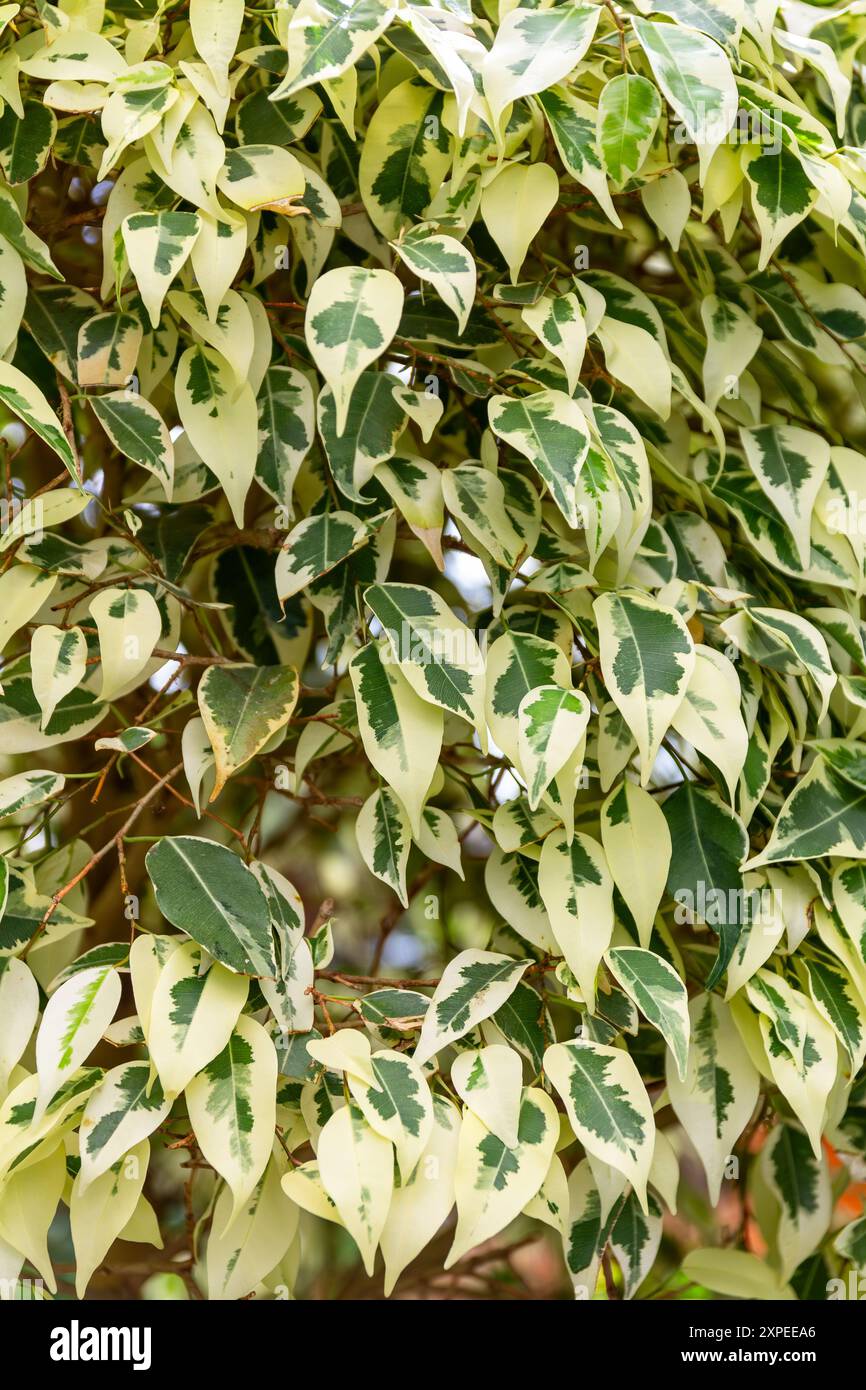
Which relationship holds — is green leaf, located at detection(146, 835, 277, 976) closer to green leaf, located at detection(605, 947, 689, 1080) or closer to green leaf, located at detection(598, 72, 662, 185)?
green leaf, located at detection(605, 947, 689, 1080)

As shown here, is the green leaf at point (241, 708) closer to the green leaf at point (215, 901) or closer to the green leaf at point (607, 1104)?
the green leaf at point (215, 901)

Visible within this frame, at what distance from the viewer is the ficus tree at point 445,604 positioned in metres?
0.70

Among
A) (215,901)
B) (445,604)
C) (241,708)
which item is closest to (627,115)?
(445,604)

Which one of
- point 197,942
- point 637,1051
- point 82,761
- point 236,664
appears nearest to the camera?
point 197,942

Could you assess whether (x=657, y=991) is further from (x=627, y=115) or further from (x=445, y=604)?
(x=627, y=115)

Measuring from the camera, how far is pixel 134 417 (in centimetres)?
76

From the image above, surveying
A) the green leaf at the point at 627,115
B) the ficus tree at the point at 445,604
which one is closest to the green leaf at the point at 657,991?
the ficus tree at the point at 445,604

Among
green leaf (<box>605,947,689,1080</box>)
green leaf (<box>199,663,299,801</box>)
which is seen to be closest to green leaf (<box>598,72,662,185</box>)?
green leaf (<box>199,663,299,801</box>)

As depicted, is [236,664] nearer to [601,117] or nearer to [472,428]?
[472,428]

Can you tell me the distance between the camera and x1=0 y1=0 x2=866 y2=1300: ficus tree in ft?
2.30

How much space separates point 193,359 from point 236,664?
0.68 feet

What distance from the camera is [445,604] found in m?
0.78
